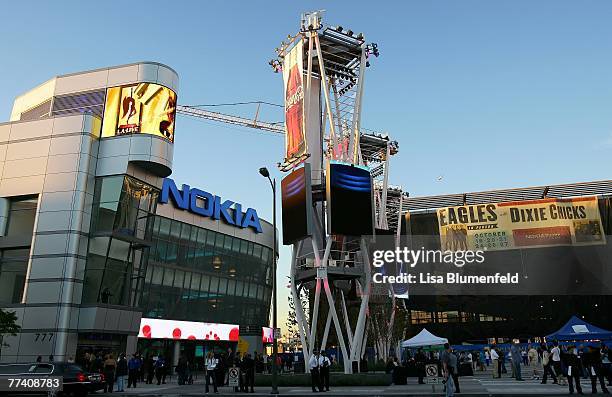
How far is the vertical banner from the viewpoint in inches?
1379

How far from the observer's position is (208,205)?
56.9m

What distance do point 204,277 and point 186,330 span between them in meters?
6.62

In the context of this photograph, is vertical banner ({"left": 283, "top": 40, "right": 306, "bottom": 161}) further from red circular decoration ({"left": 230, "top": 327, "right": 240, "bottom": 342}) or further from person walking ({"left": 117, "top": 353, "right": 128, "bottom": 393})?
red circular decoration ({"left": 230, "top": 327, "right": 240, "bottom": 342})

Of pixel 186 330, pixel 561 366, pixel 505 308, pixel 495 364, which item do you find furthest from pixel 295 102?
pixel 505 308

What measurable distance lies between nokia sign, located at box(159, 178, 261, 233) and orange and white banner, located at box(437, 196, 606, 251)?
1344 inches

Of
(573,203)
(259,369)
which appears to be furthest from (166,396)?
(573,203)

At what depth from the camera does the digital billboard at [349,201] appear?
3078cm

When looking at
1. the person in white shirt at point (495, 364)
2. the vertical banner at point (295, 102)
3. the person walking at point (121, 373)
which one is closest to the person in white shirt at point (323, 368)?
the person walking at point (121, 373)

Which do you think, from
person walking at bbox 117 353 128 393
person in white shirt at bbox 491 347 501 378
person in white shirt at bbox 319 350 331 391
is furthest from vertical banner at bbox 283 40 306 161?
person in white shirt at bbox 491 347 501 378

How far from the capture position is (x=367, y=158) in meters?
58.4

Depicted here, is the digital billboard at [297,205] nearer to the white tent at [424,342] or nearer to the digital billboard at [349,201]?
the digital billboard at [349,201]

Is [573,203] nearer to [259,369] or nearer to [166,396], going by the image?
[259,369]

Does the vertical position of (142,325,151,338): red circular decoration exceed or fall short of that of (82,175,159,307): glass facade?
it falls short

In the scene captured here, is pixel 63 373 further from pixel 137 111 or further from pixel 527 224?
pixel 527 224
